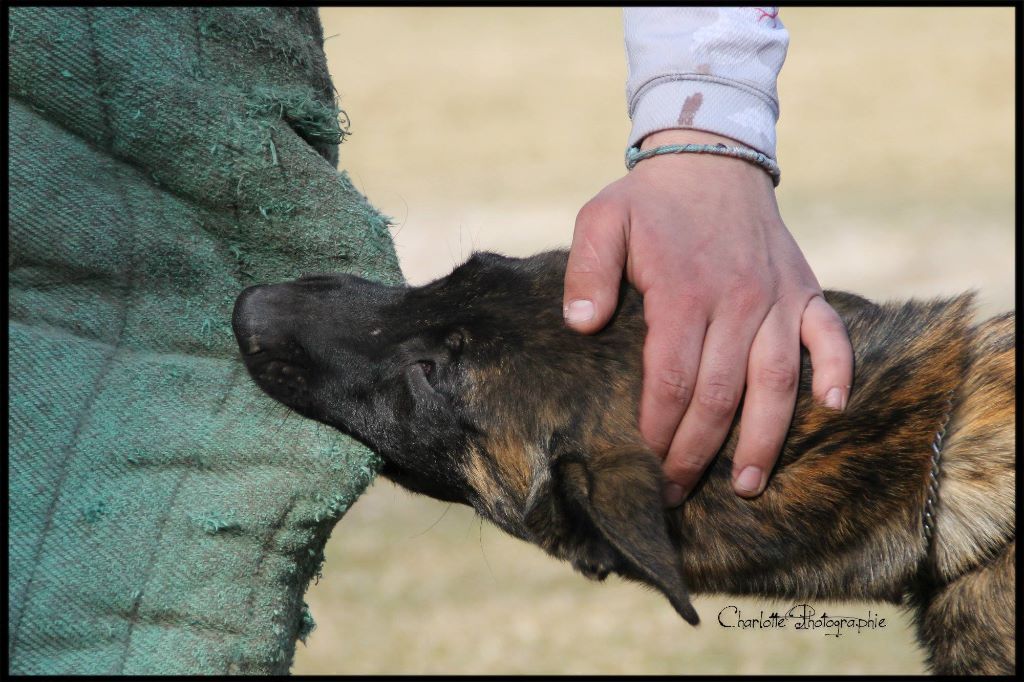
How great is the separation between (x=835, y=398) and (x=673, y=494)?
0.50m

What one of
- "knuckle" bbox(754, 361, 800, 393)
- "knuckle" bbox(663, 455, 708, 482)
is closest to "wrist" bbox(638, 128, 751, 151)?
"knuckle" bbox(754, 361, 800, 393)

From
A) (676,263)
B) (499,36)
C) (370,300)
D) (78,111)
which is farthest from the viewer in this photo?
(499,36)

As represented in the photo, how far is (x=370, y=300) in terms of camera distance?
3355 millimetres

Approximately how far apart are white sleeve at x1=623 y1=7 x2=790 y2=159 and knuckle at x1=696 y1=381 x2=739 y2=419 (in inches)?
29.1

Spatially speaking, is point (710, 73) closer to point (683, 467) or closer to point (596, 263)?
point (596, 263)

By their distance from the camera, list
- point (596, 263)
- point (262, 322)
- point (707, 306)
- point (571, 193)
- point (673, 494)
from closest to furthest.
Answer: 1. point (707, 306)
2. point (596, 263)
3. point (673, 494)
4. point (262, 322)
5. point (571, 193)

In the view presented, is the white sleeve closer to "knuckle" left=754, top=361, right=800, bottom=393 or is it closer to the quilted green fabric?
"knuckle" left=754, top=361, right=800, bottom=393

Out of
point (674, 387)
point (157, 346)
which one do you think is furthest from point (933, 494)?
point (157, 346)

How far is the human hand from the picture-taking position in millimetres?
2736

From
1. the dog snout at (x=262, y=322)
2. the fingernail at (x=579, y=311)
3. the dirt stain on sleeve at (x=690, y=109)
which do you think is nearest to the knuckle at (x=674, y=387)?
the fingernail at (x=579, y=311)

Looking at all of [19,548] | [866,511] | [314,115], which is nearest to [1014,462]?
[866,511]

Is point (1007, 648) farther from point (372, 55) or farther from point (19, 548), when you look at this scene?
point (372, 55)

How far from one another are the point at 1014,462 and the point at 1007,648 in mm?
488

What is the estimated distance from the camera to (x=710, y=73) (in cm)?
307
